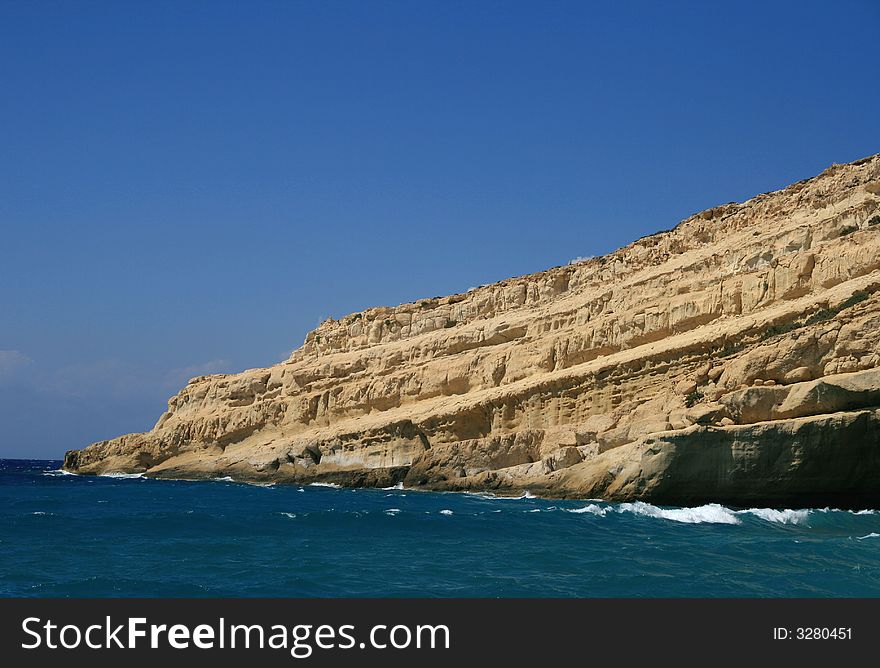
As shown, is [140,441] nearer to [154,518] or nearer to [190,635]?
[154,518]

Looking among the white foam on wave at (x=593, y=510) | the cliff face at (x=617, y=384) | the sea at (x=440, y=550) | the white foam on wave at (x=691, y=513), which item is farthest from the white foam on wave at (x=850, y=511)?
the white foam on wave at (x=593, y=510)

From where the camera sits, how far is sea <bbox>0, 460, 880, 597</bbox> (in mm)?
14656

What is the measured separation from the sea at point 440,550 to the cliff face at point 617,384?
6.32 feet

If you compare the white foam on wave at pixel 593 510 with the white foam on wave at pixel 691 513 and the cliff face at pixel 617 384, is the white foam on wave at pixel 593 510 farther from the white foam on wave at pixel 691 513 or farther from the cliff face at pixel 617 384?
the cliff face at pixel 617 384

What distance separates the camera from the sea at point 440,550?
577 inches


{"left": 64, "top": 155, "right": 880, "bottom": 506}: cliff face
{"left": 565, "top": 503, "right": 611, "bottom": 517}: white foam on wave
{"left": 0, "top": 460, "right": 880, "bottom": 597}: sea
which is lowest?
{"left": 0, "top": 460, "right": 880, "bottom": 597}: sea

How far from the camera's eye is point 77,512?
93.8 feet

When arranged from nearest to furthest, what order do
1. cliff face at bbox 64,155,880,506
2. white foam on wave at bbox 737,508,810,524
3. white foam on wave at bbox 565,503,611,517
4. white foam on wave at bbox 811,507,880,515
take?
white foam on wave at bbox 737,508,810,524
white foam on wave at bbox 811,507,880,515
cliff face at bbox 64,155,880,506
white foam on wave at bbox 565,503,611,517

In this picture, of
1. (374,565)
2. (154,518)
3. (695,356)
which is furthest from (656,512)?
(154,518)

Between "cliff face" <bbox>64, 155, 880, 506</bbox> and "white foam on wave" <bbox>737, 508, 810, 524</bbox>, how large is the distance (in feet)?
1.50

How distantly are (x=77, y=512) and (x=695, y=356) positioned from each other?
73.3 ft

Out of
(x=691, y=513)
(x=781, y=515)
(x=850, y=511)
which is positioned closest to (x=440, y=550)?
(x=691, y=513)

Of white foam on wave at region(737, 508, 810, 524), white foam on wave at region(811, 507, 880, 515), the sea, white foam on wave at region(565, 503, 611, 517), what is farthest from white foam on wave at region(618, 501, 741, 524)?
white foam on wave at region(811, 507, 880, 515)

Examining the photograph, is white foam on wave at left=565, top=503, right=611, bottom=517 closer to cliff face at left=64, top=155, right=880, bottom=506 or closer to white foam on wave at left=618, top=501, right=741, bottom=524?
white foam on wave at left=618, top=501, right=741, bottom=524
